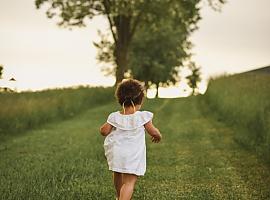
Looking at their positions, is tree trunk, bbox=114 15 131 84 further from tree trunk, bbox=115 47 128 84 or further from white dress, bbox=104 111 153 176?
white dress, bbox=104 111 153 176

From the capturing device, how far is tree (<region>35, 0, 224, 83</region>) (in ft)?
121

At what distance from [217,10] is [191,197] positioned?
32.8m

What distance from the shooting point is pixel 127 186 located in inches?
253

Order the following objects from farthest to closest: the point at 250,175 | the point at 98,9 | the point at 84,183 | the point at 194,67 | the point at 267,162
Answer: the point at 194,67
the point at 98,9
the point at 267,162
the point at 250,175
the point at 84,183

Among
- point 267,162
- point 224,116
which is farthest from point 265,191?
point 224,116

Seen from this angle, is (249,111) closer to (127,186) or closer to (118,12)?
(127,186)

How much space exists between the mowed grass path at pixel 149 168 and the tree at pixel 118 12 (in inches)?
798

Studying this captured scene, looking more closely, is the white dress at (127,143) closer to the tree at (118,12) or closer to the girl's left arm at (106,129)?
the girl's left arm at (106,129)

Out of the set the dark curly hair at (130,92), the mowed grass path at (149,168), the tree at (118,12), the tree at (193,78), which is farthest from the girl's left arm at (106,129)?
the tree at (193,78)

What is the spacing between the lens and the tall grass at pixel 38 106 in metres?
18.2

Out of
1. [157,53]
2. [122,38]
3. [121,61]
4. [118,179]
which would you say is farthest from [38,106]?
[157,53]

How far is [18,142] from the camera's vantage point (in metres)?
15.5

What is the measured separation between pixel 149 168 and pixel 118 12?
2725 cm

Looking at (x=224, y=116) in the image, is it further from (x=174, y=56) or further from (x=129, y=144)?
(x=174, y=56)
